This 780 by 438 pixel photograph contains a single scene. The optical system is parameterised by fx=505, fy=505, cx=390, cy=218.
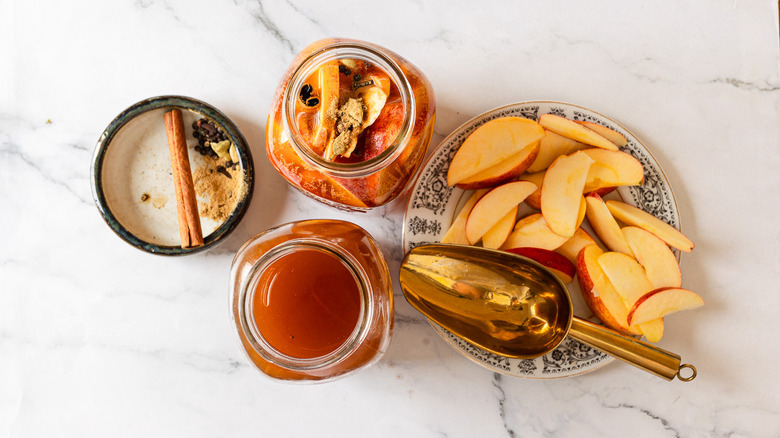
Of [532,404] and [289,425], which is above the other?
[532,404]

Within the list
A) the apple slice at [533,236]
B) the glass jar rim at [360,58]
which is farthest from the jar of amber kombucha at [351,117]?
the apple slice at [533,236]

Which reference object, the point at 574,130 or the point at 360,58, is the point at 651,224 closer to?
the point at 574,130

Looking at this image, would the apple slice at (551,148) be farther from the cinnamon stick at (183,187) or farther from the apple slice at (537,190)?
the cinnamon stick at (183,187)

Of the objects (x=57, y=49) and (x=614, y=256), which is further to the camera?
(x=57, y=49)

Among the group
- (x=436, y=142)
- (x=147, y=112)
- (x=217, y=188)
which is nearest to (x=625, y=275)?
(x=436, y=142)

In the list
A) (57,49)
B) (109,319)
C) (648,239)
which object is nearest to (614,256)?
(648,239)

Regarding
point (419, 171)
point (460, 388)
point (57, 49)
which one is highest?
point (419, 171)

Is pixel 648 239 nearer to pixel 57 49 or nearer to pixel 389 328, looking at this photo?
pixel 389 328
